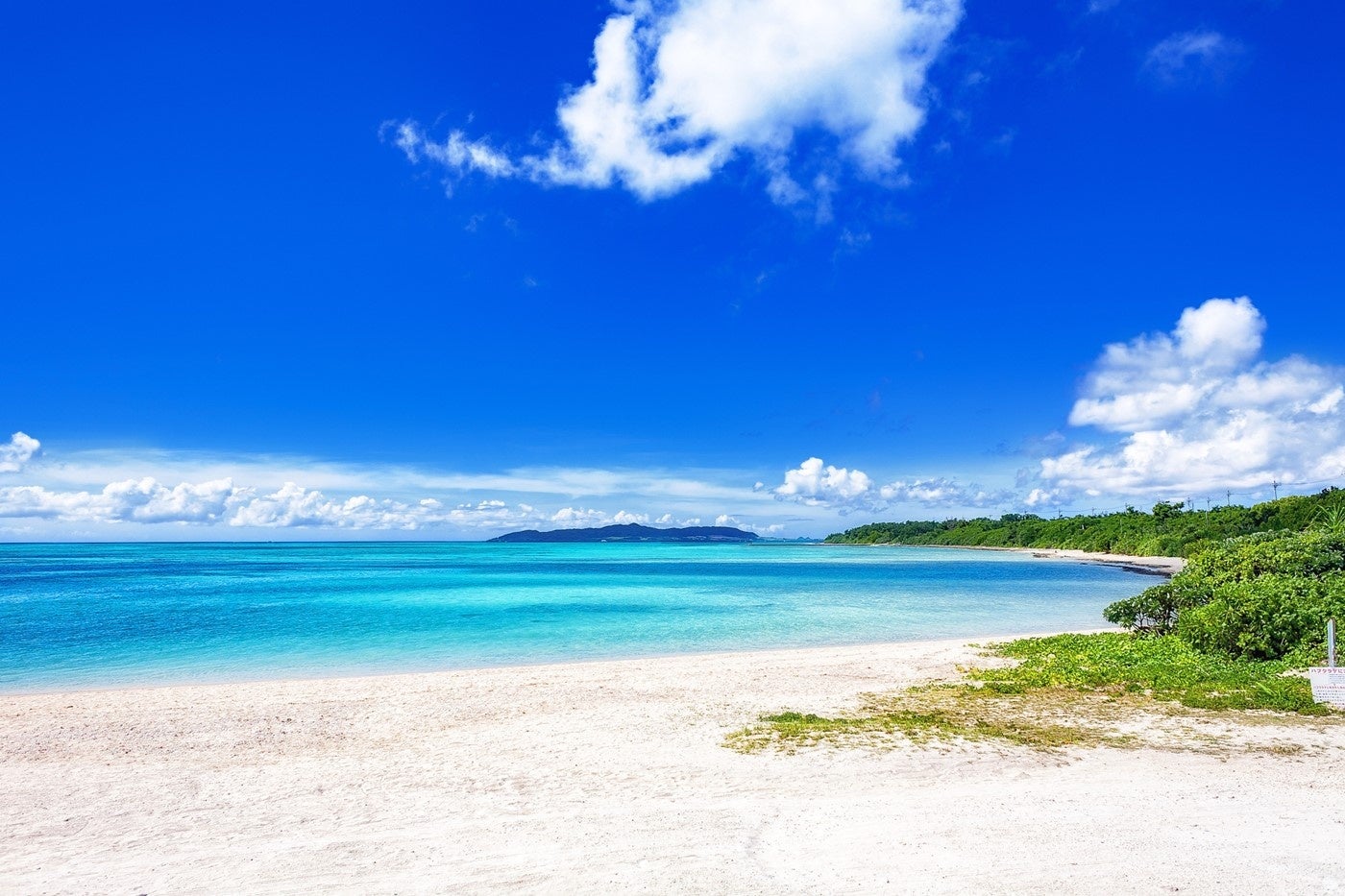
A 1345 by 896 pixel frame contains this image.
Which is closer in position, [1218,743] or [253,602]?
[1218,743]

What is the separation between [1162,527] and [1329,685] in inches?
4432

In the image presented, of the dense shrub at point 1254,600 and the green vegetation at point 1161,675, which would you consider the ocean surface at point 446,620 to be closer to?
the dense shrub at point 1254,600

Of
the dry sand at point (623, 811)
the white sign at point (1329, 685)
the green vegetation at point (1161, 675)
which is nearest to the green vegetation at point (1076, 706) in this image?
the green vegetation at point (1161, 675)

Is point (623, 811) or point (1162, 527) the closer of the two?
point (623, 811)

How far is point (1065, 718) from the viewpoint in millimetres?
11547

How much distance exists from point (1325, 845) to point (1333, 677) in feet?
20.9

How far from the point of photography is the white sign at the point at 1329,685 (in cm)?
1133

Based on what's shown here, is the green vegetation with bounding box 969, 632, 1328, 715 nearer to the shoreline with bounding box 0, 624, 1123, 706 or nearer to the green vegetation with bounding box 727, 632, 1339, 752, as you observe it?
the green vegetation with bounding box 727, 632, 1339, 752

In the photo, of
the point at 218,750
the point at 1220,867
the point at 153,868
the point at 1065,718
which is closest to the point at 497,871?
the point at 153,868

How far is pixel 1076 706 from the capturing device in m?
12.4

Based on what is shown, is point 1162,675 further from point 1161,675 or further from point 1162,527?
point 1162,527

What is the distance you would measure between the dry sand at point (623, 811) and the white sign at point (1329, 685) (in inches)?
68.6

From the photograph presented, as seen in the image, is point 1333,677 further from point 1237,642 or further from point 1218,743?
point 1237,642

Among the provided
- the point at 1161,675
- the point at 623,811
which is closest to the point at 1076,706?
the point at 1161,675
